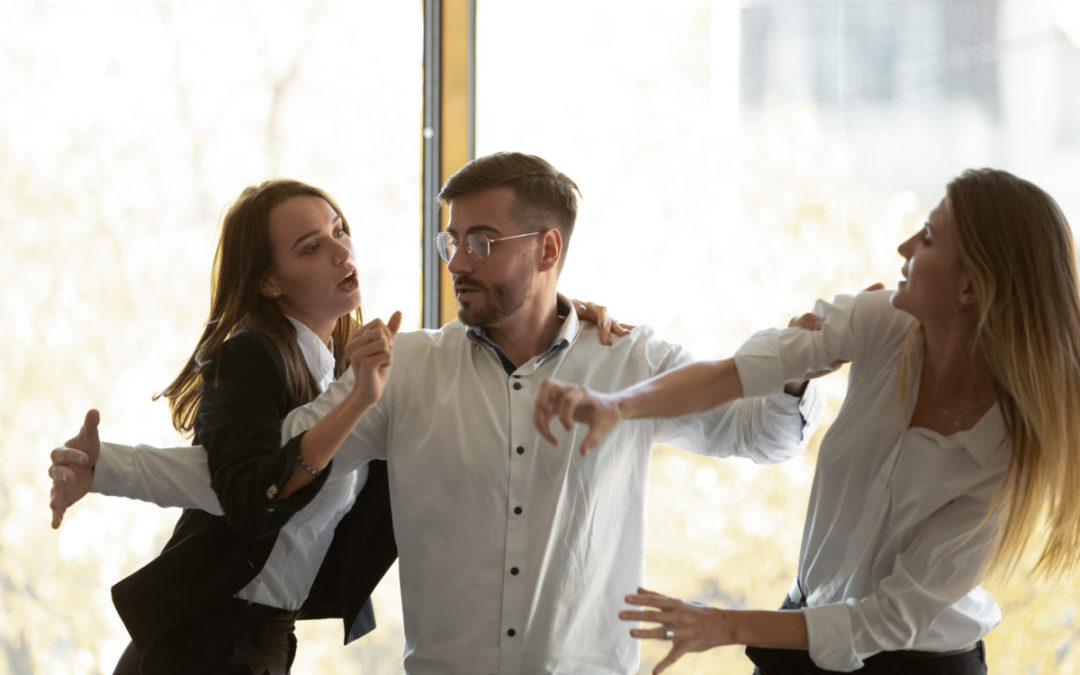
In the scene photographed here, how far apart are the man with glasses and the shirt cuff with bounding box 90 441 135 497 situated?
0.13 ft

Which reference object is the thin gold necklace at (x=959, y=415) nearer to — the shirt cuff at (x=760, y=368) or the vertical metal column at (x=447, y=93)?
the shirt cuff at (x=760, y=368)

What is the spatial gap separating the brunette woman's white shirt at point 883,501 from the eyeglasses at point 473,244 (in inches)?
24.4

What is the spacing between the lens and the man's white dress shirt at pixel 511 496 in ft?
7.10

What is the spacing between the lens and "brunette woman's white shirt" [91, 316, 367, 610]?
2.15 metres

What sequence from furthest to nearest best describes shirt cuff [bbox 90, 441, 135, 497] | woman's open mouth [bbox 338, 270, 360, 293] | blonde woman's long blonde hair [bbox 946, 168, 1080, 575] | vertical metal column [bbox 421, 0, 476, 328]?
vertical metal column [bbox 421, 0, 476, 328], woman's open mouth [bbox 338, 270, 360, 293], shirt cuff [bbox 90, 441, 135, 497], blonde woman's long blonde hair [bbox 946, 168, 1080, 575]

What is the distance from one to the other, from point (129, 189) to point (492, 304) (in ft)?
5.11

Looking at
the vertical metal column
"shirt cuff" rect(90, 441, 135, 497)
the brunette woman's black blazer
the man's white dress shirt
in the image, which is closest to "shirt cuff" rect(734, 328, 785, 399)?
the man's white dress shirt

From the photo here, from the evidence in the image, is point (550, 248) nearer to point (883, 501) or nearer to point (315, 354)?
point (315, 354)

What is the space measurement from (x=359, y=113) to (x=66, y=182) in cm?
94

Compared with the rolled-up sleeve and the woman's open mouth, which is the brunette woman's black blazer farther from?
the woman's open mouth

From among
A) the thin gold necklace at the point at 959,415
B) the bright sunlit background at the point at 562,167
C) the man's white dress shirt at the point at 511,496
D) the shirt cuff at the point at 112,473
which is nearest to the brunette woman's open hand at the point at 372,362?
the man's white dress shirt at the point at 511,496

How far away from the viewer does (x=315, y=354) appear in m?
2.39

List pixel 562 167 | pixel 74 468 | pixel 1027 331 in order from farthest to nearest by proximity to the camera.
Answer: pixel 562 167, pixel 74 468, pixel 1027 331

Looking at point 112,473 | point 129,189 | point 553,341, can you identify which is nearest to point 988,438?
point 553,341
